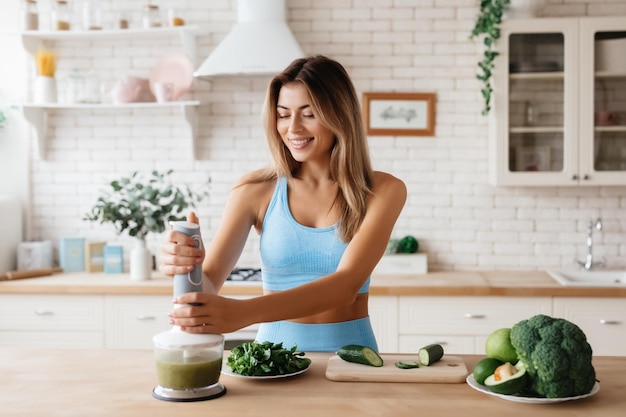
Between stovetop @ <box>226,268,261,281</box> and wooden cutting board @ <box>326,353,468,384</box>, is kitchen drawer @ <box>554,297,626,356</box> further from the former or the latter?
wooden cutting board @ <box>326,353,468,384</box>

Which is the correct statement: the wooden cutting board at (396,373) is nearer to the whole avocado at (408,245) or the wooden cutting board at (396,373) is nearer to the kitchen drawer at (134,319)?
the kitchen drawer at (134,319)

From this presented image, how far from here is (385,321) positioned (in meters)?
4.02

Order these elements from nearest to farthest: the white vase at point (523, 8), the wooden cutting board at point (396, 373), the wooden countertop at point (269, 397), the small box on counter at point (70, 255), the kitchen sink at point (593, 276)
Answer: the wooden countertop at point (269, 397), the wooden cutting board at point (396, 373), the white vase at point (523, 8), the kitchen sink at point (593, 276), the small box on counter at point (70, 255)

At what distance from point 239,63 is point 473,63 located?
1359 millimetres

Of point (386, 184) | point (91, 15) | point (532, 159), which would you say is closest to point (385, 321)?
point (532, 159)

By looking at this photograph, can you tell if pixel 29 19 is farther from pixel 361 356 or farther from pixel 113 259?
pixel 361 356

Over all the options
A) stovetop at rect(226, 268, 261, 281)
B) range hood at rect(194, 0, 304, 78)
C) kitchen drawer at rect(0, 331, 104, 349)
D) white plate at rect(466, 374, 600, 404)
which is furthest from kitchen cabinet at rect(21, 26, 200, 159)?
white plate at rect(466, 374, 600, 404)

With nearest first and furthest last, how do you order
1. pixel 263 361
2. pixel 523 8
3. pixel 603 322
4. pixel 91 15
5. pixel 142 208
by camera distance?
pixel 263 361
pixel 603 322
pixel 523 8
pixel 142 208
pixel 91 15

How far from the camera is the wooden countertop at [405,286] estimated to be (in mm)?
3951

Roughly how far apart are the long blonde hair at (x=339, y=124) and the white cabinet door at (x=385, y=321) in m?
1.65

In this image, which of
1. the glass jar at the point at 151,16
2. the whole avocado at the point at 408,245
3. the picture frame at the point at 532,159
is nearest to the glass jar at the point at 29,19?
the glass jar at the point at 151,16

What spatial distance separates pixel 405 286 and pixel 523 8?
1.63 metres

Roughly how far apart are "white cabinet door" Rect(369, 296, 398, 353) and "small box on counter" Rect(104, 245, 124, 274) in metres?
1.49

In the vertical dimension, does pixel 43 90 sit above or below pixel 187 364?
above
